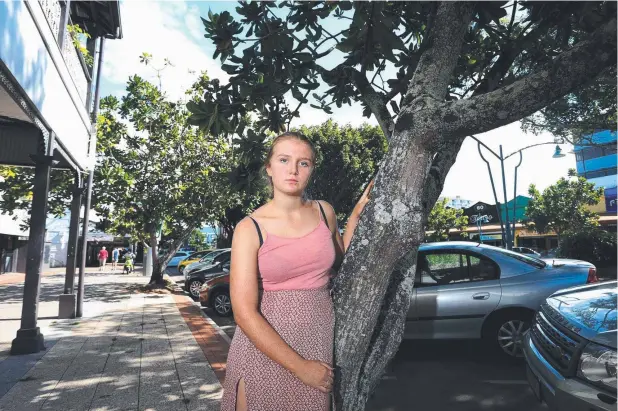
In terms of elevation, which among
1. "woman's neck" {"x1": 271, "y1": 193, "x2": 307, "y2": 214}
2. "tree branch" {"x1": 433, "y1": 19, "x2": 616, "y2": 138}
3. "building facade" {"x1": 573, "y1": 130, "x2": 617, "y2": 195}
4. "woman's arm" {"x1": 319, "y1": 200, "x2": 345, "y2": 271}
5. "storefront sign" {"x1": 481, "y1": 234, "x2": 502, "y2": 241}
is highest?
"building facade" {"x1": 573, "y1": 130, "x2": 617, "y2": 195}

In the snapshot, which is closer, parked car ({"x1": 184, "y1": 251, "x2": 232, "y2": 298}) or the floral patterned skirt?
the floral patterned skirt

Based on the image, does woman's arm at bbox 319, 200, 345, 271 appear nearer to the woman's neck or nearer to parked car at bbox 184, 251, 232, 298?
the woman's neck

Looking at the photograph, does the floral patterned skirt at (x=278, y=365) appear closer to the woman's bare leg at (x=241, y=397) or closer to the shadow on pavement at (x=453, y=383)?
the woman's bare leg at (x=241, y=397)

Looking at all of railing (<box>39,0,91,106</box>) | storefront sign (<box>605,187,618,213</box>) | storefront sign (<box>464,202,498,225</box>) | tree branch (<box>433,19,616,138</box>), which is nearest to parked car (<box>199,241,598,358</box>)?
tree branch (<box>433,19,616,138</box>)

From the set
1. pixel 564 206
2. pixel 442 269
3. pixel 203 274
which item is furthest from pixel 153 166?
pixel 564 206

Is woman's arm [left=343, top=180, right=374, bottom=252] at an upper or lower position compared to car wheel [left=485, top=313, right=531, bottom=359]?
upper

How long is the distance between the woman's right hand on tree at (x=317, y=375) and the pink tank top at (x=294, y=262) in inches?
11.7

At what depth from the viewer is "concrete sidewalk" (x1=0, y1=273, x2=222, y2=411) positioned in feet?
13.3

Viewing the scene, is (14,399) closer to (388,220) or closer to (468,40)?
(388,220)

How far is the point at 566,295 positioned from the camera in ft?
12.4

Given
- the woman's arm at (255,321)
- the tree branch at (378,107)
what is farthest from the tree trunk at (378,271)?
the tree branch at (378,107)

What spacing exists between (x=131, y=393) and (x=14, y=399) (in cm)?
120

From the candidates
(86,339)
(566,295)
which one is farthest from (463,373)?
(86,339)

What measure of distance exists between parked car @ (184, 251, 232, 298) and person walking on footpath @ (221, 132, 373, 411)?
1107 centimetres
